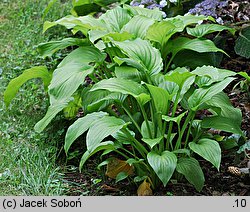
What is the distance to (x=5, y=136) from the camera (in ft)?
13.8

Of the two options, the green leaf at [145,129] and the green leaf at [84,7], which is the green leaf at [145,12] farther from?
the green leaf at [84,7]

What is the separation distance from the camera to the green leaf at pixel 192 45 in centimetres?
394

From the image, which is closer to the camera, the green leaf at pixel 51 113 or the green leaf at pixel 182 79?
the green leaf at pixel 182 79

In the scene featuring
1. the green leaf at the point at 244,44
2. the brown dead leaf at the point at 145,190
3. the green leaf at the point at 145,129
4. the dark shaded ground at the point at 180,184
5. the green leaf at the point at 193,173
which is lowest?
the dark shaded ground at the point at 180,184

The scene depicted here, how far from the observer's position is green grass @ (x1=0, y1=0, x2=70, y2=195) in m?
3.66

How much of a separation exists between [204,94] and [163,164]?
49 cm

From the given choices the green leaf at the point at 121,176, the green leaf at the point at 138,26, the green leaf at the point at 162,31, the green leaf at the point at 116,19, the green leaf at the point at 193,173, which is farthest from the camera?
the green leaf at the point at 116,19

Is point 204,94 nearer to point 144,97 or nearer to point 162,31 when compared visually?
point 144,97

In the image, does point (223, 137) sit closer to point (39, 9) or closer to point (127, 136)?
point (127, 136)

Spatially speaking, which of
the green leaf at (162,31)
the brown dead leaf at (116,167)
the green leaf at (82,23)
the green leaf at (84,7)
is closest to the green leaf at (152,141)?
the brown dead leaf at (116,167)

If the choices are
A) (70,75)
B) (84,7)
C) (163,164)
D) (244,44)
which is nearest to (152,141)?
(163,164)

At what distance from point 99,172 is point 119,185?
0.63 feet

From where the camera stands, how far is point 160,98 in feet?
11.1

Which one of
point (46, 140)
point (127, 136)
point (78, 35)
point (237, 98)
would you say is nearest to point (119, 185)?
point (127, 136)
